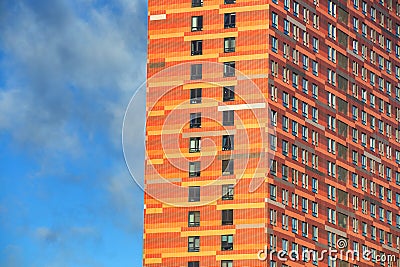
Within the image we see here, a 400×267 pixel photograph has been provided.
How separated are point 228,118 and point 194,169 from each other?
23.6 ft

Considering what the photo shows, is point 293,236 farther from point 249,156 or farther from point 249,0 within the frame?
point 249,0

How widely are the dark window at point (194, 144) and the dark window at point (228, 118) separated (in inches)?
148

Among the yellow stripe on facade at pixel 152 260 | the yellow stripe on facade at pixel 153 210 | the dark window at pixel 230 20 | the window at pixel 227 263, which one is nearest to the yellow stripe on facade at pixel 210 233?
the window at pixel 227 263

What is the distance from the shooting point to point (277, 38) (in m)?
182

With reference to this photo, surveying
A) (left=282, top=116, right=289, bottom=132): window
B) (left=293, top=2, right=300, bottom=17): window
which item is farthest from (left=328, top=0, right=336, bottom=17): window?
(left=282, top=116, right=289, bottom=132): window

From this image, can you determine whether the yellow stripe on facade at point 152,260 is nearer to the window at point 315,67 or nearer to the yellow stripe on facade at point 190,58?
the yellow stripe on facade at point 190,58

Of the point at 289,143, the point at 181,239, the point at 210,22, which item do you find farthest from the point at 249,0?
the point at 181,239

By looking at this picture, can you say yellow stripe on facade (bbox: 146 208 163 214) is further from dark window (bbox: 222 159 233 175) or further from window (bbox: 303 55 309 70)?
window (bbox: 303 55 309 70)

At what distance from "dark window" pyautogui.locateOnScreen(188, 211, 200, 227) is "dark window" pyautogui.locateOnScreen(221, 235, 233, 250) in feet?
13.0

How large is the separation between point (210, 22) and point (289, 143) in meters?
17.2

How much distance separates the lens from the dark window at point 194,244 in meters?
178

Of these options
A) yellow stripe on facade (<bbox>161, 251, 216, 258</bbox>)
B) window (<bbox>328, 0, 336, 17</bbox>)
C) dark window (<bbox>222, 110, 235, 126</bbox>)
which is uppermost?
window (<bbox>328, 0, 336, 17</bbox>)

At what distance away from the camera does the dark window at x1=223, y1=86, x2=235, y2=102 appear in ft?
591

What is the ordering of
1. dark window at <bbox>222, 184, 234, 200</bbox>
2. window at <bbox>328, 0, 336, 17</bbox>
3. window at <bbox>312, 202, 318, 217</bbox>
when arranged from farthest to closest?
1. window at <bbox>328, 0, 336, 17</bbox>
2. window at <bbox>312, 202, 318, 217</bbox>
3. dark window at <bbox>222, 184, 234, 200</bbox>
